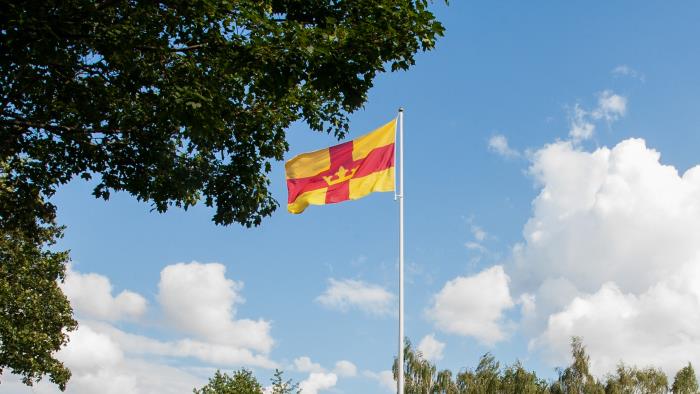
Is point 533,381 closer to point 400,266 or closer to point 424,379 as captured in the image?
point 424,379

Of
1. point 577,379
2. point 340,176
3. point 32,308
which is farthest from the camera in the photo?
point 577,379

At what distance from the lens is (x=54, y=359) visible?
3091cm

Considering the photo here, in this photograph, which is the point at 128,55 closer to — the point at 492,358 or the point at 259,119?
the point at 259,119

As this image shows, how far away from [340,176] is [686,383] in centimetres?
4890

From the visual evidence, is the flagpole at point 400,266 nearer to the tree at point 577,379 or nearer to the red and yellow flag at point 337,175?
the red and yellow flag at point 337,175

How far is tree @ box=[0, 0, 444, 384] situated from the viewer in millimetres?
10969

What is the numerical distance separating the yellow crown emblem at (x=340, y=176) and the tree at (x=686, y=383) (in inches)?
1900

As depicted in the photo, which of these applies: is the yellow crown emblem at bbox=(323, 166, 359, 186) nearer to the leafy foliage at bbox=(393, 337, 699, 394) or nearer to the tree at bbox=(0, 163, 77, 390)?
the tree at bbox=(0, 163, 77, 390)

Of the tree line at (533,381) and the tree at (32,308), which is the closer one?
the tree at (32,308)

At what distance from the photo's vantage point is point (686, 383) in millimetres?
52969

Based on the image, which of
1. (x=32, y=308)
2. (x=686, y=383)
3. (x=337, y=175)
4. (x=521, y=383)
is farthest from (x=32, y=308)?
(x=686, y=383)

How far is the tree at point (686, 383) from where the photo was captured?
52844 millimetres

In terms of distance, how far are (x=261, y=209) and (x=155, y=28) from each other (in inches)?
184

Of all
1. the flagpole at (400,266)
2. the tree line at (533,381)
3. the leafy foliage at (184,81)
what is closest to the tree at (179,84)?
the leafy foliage at (184,81)
